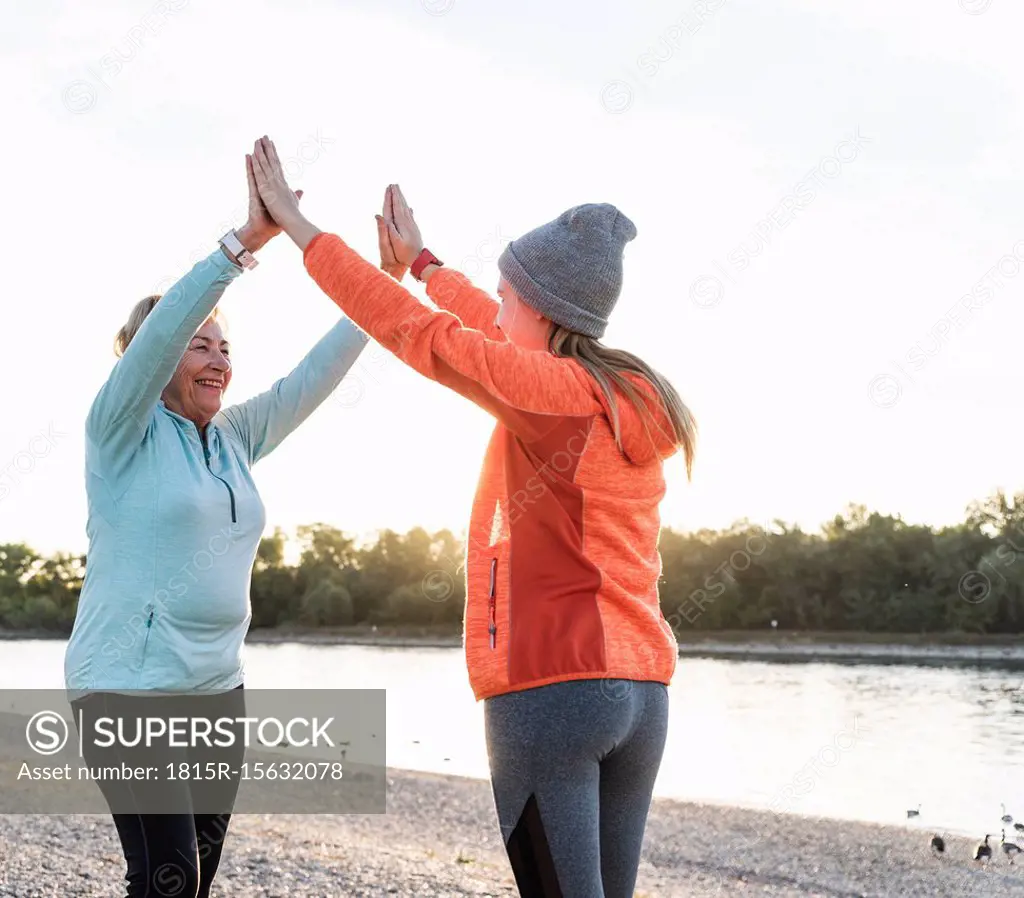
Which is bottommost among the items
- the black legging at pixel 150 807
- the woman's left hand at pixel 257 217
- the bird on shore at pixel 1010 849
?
the bird on shore at pixel 1010 849

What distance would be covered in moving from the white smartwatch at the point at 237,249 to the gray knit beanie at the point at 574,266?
0.60 meters

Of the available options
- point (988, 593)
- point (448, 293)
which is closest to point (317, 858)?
point (448, 293)

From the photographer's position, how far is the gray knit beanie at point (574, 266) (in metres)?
1.96

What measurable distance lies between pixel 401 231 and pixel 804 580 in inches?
2690

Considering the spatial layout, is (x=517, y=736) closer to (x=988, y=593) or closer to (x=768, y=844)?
(x=768, y=844)

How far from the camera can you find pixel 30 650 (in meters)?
69.6

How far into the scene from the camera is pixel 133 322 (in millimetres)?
2686

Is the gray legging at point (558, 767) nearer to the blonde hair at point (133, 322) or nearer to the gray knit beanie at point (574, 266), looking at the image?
the gray knit beanie at point (574, 266)

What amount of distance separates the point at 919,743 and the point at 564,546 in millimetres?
26148

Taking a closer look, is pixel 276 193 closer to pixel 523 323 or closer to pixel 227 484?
pixel 523 323

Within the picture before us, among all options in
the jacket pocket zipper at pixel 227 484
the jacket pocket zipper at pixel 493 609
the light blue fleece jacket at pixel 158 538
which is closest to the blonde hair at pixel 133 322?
the light blue fleece jacket at pixel 158 538

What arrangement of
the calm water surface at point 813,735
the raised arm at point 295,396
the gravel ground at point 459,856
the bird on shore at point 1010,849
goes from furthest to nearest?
the calm water surface at point 813,735 < the bird on shore at point 1010,849 < the gravel ground at point 459,856 < the raised arm at point 295,396

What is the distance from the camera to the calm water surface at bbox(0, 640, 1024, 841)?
60.4 ft

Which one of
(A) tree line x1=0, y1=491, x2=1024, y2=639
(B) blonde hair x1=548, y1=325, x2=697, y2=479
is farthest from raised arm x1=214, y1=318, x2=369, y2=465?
(A) tree line x1=0, y1=491, x2=1024, y2=639
